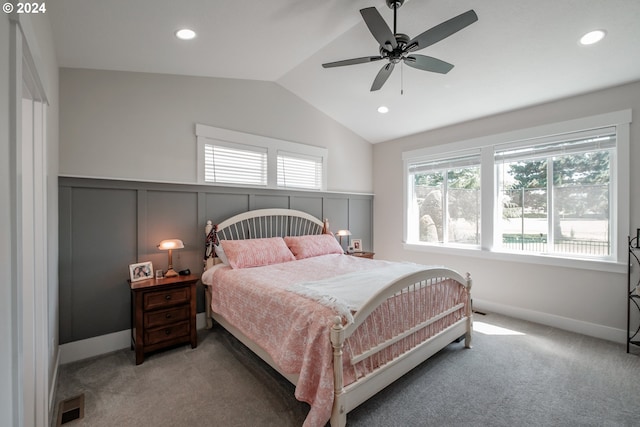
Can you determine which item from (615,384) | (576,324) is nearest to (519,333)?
(576,324)

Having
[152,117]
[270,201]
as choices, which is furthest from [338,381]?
[152,117]

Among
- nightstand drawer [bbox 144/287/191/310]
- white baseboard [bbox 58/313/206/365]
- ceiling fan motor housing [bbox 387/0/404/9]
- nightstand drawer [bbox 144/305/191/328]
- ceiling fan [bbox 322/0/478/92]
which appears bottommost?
white baseboard [bbox 58/313/206/365]

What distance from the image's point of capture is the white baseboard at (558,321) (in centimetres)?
310

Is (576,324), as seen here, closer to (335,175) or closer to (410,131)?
(410,131)

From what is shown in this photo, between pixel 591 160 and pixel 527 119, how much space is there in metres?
0.82

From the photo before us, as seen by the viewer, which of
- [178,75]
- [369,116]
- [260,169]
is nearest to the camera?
[178,75]

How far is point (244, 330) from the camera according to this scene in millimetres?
2510

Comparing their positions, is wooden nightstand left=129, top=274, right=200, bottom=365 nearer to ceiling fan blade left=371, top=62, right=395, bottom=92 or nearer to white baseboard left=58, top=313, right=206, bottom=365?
white baseboard left=58, top=313, right=206, bottom=365

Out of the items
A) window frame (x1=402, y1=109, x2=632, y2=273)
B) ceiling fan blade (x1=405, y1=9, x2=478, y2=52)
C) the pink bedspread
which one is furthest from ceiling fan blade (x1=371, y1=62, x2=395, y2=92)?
window frame (x1=402, y1=109, x2=632, y2=273)

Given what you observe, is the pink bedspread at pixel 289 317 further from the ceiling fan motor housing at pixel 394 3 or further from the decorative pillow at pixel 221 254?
the ceiling fan motor housing at pixel 394 3

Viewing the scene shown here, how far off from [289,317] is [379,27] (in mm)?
2017

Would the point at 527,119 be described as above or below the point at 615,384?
above

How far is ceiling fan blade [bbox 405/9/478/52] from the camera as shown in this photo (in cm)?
182

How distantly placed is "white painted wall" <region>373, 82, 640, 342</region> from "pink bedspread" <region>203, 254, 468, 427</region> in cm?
Result: 201
